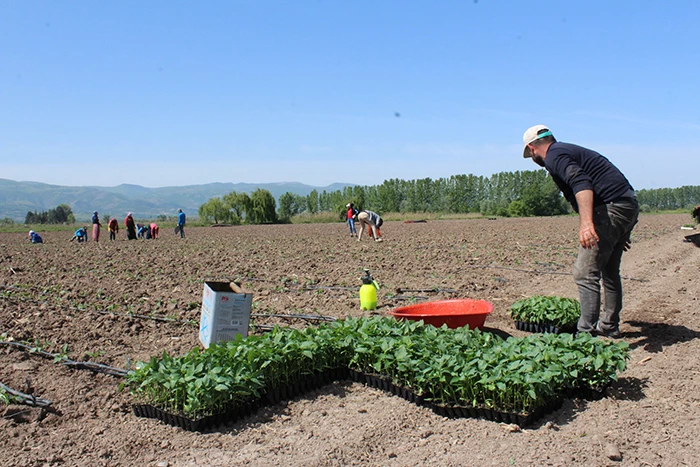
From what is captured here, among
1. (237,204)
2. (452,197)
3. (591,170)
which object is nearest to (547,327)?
(591,170)

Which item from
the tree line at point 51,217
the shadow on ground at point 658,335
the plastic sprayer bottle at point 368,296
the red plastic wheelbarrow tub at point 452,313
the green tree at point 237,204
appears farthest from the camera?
the tree line at point 51,217

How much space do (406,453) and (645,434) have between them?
1479 mm

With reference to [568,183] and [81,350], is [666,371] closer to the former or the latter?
[568,183]

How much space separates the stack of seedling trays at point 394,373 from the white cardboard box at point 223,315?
2.17 feet

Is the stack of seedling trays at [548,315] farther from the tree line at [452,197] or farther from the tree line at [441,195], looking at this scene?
the tree line at [441,195]

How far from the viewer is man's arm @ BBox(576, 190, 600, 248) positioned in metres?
4.73

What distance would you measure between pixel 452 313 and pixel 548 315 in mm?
992

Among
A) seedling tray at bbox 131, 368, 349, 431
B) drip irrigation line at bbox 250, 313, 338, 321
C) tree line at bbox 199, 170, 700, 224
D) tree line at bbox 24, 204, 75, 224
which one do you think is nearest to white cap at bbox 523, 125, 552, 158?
seedling tray at bbox 131, 368, 349, 431

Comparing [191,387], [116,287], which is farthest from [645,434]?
[116,287]

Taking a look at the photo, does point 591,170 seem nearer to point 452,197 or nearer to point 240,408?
point 240,408

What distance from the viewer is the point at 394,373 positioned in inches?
172

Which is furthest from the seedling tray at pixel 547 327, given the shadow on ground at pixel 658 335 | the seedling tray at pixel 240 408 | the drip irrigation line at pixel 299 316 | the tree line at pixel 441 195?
the tree line at pixel 441 195

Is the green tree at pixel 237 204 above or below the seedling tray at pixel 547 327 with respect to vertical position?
above

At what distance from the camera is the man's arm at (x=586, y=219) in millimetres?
4734
